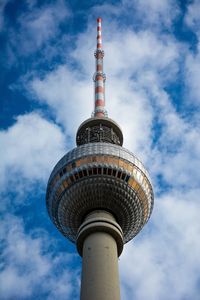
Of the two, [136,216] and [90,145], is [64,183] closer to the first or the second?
[90,145]

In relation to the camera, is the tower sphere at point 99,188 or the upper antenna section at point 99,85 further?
the upper antenna section at point 99,85

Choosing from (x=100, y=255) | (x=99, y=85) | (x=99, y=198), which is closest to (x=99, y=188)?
(x=99, y=198)

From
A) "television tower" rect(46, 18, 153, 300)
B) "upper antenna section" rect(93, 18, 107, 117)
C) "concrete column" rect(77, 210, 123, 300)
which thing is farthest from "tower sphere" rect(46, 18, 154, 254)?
"upper antenna section" rect(93, 18, 107, 117)

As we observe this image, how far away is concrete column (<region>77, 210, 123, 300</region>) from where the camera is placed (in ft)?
107

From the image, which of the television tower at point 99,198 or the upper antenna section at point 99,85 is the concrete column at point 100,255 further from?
the upper antenna section at point 99,85

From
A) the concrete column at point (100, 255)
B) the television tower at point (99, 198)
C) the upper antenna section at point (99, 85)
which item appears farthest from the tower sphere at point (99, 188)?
the upper antenna section at point (99, 85)

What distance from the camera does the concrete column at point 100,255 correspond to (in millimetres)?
32469

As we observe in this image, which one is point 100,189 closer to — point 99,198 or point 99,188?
point 99,188

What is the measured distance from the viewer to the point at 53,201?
42.4m

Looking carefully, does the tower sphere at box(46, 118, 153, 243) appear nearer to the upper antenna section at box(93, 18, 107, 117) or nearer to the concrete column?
the concrete column

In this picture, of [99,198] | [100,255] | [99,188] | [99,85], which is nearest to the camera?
[100,255]

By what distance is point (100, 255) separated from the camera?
35.0 m

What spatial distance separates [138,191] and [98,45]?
30103 millimetres

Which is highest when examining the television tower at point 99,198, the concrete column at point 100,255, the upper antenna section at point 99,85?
the upper antenna section at point 99,85
